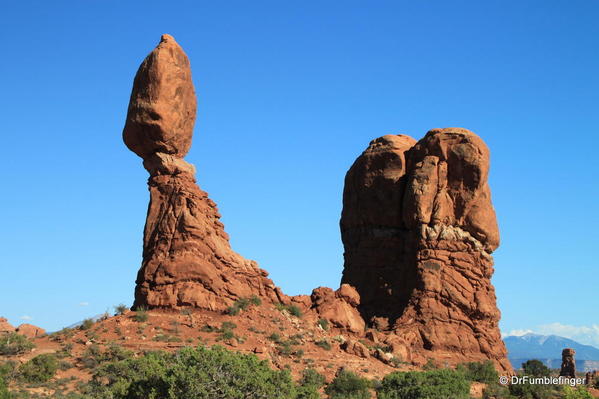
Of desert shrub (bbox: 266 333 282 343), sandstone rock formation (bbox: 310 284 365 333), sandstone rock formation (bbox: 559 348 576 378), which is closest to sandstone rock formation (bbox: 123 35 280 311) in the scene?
desert shrub (bbox: 266 333 282 343)

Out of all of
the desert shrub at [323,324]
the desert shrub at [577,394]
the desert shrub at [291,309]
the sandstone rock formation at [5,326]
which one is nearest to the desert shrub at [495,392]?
the desert shrub at [577,394]

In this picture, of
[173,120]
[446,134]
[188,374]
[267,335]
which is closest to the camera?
[188,374]

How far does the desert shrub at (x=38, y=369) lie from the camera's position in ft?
121

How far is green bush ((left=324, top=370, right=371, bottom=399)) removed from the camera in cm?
3844

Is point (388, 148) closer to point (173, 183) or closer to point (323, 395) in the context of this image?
point (173, 183)

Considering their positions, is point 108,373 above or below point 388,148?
below

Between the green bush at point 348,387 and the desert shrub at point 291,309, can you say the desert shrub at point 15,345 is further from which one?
the green bush at point 348,387

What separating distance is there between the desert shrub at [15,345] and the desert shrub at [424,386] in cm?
1630

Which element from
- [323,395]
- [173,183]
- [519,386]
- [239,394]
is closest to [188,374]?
[239,394]

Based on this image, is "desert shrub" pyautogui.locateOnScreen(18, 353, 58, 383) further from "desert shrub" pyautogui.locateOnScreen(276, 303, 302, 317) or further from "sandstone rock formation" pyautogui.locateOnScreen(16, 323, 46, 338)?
"desert shrub" pyautogui.locateOnScreen(276, 303, 302, 317)

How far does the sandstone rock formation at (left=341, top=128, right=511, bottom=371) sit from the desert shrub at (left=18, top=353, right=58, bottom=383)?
730 inches

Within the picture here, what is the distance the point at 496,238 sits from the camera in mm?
51969

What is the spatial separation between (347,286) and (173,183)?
12544mm

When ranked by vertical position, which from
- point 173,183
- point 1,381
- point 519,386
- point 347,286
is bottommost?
point 1,381
